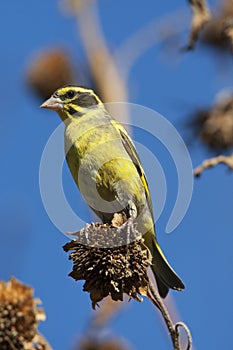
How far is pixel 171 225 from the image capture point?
160 inches

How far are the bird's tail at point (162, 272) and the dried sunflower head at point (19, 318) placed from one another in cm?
137

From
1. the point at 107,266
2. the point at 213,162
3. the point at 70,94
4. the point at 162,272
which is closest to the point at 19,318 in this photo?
the point at 107,266

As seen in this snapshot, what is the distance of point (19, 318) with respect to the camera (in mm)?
2811

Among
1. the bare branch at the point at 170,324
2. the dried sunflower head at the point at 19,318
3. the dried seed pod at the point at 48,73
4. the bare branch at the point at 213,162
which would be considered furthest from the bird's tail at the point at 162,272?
the dried seed pod at the point at 48,73

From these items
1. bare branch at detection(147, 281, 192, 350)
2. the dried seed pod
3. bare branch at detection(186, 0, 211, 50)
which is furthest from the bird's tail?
the dried seed pod

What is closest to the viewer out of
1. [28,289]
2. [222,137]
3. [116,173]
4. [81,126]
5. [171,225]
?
[28,289]

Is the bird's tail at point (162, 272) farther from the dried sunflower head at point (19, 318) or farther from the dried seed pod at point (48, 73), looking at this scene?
the dried seed pod at point (48, 73)

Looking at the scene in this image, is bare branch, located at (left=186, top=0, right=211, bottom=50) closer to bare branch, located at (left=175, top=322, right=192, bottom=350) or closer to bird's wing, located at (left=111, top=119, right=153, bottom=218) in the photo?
bird's wing, located at (left=111, top=119, right=153, bottom=218)

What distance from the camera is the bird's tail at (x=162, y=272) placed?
13.9ft

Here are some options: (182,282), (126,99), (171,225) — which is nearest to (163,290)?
(182,282)

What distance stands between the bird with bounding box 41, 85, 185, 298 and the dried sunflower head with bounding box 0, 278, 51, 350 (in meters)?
1.43

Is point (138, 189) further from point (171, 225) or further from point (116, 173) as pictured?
point (171, 225)

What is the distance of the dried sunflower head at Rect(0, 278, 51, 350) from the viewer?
277 cm

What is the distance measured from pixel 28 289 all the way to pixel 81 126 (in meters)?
2.15
